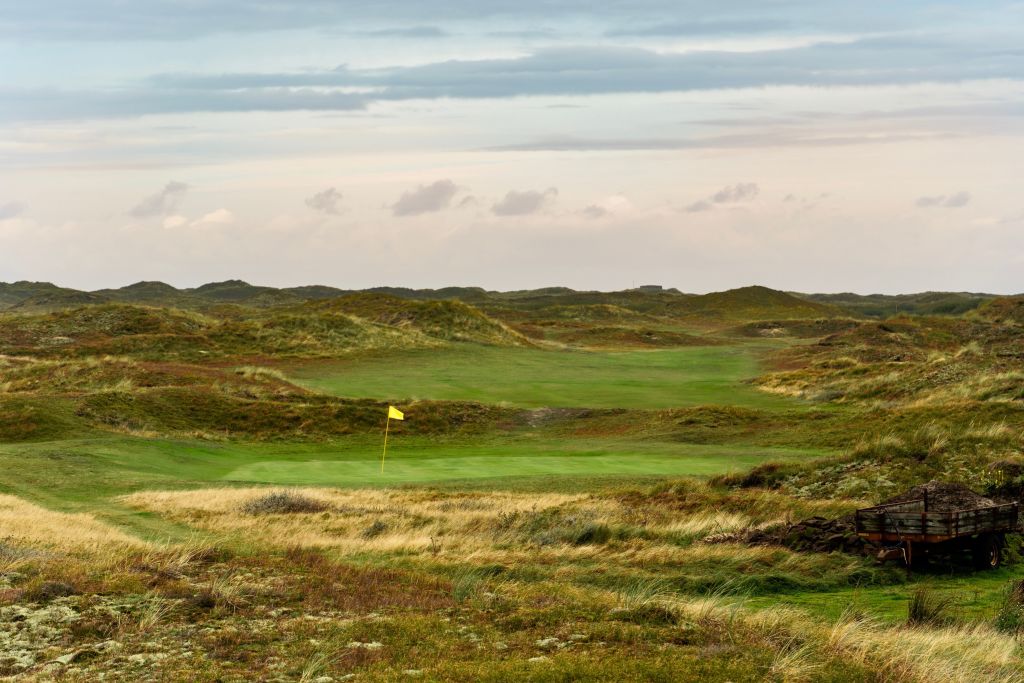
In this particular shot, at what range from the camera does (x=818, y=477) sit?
29484 mm

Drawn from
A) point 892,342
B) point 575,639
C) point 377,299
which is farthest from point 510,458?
point 377,299

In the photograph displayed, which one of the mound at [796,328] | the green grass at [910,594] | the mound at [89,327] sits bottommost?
the green grass at [910,594]

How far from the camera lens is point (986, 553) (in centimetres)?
2009

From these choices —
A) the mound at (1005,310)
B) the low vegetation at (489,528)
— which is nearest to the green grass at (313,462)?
the low vegetation at (489,528)

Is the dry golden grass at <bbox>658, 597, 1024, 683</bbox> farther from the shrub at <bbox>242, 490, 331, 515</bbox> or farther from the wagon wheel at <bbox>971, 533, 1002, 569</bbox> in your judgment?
the shrub at <bbox>242, 490, 331, 515</bbox>

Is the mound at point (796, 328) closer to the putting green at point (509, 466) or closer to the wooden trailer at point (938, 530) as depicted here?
the putting green at point (509, 466)

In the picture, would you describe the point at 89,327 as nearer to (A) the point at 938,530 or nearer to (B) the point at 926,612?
(A) the point at 938,530

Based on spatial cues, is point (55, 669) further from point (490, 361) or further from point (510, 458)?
point (490, 361)

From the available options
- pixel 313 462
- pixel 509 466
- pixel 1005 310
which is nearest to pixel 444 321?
pixel 1005 310

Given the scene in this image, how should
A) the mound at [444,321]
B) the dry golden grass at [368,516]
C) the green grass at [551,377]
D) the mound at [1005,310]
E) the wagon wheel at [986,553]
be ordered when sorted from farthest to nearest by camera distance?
the mound at [1005,310]
the mound at [444,321]
the green grass at [551,377]
the dry golden grass at [368,516]
the wagon wheel at [986,553]

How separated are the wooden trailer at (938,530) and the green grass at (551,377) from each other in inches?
1575

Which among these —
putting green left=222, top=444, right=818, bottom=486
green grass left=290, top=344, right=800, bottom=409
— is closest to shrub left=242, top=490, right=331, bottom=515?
putting green left=222, top=444, right=818, bottom=486

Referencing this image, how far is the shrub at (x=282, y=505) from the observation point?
26.5 m

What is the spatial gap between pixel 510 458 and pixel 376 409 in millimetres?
16096
